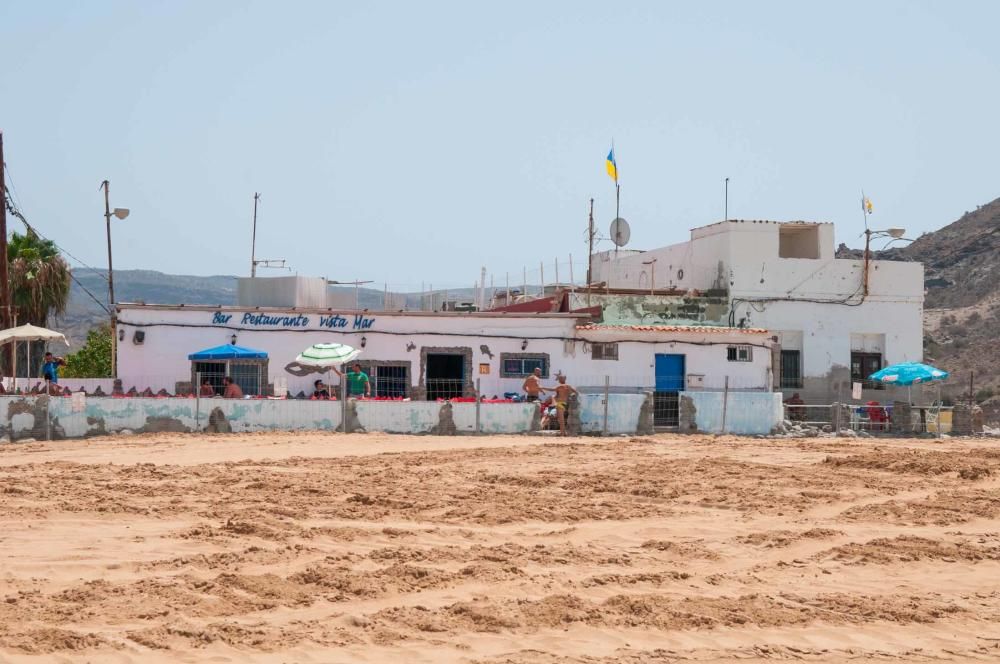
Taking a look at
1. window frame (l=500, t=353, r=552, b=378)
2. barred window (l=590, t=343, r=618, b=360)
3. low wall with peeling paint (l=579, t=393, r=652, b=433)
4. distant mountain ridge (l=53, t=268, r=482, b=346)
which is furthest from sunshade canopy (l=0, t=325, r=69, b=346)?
distant mountain ridge (l=53, t=268, r=482, b=346)

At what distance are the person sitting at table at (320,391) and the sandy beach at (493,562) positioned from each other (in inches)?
369

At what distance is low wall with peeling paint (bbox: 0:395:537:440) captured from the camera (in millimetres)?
22344

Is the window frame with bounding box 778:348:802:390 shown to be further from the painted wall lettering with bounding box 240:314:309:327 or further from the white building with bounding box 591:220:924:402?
the painted wall lettering with bounding box 240:314:309:327

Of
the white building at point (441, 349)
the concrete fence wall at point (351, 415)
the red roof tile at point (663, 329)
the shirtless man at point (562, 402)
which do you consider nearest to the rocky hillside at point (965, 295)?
the red roof tile at point (663, 329)

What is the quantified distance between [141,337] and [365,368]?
5.38 meters

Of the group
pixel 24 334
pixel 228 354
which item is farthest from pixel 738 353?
pixel 24 334

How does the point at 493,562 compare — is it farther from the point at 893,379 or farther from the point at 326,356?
the point at 893,379

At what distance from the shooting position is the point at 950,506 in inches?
554

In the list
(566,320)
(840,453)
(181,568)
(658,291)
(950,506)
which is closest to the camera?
(181,568)

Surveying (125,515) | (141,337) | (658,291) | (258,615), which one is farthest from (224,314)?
(258,615)

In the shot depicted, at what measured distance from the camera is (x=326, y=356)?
2720 centimetres

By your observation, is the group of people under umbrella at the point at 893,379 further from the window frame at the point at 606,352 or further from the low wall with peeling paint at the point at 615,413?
the window frame at the point at 606,352

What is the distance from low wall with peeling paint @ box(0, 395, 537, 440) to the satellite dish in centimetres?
1894

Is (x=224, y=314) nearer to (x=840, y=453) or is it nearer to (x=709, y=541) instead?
(x=840, y=453)
